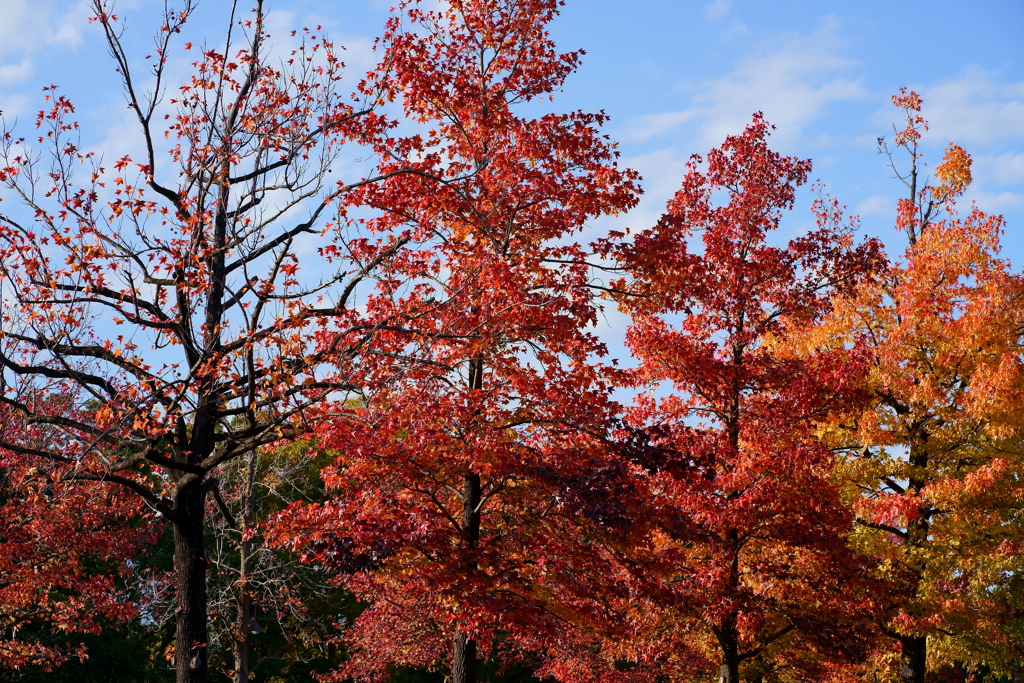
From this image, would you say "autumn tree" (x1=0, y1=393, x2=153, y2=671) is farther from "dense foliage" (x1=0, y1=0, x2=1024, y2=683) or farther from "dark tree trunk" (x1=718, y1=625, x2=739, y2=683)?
"dark tree trunk" (x1=718, y1=625, x2=739, y2=683)

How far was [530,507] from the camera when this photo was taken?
16969 mm

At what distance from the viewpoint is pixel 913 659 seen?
2328 centimetres

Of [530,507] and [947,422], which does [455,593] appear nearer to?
[530,507]

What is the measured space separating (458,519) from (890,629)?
1203 centimetres

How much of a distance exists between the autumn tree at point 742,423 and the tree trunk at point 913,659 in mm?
2256

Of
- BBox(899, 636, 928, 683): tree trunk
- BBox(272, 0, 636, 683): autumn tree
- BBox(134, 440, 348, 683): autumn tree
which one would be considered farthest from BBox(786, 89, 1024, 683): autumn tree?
BBox(134, 440, 348, 683): autumn tree

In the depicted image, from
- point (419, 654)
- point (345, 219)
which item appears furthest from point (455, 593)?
point (419, 654)

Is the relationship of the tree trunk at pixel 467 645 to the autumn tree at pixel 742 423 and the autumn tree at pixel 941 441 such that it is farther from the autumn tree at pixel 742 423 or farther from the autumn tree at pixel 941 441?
the autumn tree at pixel 941 441

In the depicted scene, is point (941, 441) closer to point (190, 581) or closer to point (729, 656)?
point (729, 656)

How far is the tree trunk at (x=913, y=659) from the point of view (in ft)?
76.2

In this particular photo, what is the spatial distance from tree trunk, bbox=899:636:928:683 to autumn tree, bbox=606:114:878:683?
226 cm

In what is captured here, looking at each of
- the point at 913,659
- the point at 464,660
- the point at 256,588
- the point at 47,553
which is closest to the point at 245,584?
the point at 256,588

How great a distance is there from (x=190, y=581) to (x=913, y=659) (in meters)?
18.2

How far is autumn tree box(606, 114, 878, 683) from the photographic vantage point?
61.6 feet
